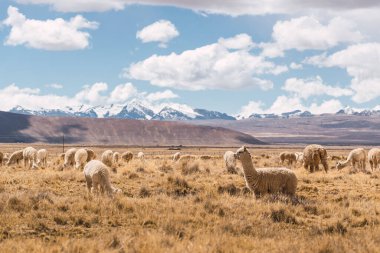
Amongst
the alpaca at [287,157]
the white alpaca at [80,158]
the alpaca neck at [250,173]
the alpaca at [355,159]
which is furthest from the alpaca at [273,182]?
the alpaca at [287,157]

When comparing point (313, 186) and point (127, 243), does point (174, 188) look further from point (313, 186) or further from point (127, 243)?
point (127, 243)

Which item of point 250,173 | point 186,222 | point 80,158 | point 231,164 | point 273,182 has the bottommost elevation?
point 186,222

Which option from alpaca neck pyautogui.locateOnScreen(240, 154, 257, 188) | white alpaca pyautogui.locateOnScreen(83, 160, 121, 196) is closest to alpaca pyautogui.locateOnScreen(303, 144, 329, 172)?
alpaca neck pyautogui.locateOnScreen(240, 154, 257, 188)

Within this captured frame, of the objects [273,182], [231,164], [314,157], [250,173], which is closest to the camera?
[273,182]

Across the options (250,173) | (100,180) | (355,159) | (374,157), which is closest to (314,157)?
(355,159)

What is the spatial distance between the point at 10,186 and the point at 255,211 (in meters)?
9.12

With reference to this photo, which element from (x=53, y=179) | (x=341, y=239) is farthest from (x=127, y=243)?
(x=53, y=179)

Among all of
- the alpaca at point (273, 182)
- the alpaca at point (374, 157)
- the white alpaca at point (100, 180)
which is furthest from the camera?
the alpaca at point (374, 157)

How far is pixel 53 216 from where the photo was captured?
12.3 m

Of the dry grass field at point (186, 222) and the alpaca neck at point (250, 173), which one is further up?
the alpaca neck at point (250, 173)

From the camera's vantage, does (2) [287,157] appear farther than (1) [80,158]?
Yes

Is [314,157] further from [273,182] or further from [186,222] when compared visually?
[186,222]

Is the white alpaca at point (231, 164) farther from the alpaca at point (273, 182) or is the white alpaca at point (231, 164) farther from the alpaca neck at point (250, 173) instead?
the alpaca at point (273, 182)

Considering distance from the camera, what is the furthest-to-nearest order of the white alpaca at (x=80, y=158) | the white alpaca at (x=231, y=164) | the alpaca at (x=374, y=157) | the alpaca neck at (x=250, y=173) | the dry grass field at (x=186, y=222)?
the alpaca at (x=374, y=157)
the white alpaca at (x=80, y=158)
the white alpaca at (x=231, y=164)
the alpaca neck at (x=250, y=173)
the dry grass field at (x=186, y=222)
